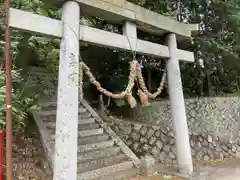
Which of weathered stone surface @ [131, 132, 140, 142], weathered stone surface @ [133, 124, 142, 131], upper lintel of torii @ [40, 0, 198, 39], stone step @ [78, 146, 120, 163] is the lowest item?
stone step @ [78, 146, 120, 163]

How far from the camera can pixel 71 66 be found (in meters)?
3.81

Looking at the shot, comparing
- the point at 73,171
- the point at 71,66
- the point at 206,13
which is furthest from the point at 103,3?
the point at 206,13

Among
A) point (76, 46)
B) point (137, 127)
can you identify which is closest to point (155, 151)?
point (137, 127)

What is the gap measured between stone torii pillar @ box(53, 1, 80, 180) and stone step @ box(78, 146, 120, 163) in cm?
144

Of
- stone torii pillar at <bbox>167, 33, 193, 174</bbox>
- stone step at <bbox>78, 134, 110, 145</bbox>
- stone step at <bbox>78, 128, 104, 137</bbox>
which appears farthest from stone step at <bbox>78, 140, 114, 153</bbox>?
stone torii pillar at <bbox>167, 33, 193, 174</bbox>

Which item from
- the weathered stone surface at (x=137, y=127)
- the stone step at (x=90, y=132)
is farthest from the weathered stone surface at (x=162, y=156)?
the stone step at (x=90, y=132)

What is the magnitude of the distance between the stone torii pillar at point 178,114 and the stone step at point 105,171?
103cm

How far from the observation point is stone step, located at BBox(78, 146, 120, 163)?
16.8 ft

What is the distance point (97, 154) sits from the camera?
536cm

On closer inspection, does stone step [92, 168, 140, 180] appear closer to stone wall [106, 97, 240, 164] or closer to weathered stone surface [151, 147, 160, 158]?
stone wall [106, 97, 240, 164]

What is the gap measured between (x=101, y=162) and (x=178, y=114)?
70.3 inches

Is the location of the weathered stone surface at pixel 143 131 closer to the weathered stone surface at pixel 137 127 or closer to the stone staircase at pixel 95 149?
the weathered stone surface at pixel 137 127

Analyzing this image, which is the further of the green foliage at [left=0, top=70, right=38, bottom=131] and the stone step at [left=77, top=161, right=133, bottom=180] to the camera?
the stone step at [left=77, top=161, right=133, bottom=180]

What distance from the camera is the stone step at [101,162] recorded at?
490 centimetres
